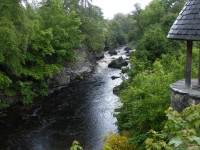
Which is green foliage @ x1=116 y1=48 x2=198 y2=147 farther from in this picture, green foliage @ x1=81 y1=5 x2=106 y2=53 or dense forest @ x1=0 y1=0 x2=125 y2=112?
green foliage @ x1=81 y1=5 x2=106 y2=53

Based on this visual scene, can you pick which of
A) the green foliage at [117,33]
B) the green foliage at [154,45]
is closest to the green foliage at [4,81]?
the green foliage at [154,45]

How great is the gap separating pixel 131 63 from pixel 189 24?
13.0 meters

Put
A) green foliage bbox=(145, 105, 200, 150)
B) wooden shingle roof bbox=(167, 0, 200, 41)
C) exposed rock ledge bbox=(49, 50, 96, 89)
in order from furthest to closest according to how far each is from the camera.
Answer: exposed rock ledge bbox=(49, 50, 96, 89), wooden shingle roof bbox=(167, 0, 200, 41), green foliage bbox=(145, 105, 200, 150)

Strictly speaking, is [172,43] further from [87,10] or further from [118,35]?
[118,35]

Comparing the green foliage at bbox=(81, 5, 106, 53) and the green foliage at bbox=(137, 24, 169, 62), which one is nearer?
the green foliage at bbox=(137, 24, 169, 62)

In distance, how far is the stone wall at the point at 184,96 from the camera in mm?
8328

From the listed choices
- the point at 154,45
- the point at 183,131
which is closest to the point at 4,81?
the point at 154,45

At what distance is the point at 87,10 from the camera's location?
3731 cm

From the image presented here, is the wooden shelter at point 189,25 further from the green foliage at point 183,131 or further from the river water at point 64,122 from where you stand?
the river water at point 64,122

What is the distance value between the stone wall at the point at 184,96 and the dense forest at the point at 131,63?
1.56 meters

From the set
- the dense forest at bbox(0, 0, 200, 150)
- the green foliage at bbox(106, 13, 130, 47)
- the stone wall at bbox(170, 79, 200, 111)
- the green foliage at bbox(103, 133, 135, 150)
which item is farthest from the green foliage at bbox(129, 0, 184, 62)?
the green foliage at bbox(106, 13, 130, 47)

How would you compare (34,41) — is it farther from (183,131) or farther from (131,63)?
(183,131)

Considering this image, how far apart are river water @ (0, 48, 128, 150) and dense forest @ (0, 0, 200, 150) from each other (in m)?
1.70

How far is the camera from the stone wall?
8.33 m
